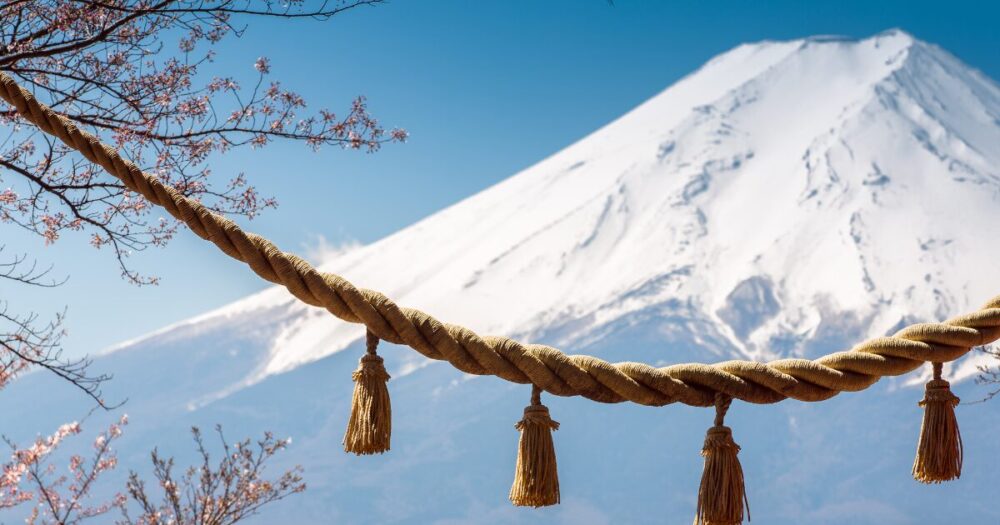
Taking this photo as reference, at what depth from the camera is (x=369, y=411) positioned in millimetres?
1453

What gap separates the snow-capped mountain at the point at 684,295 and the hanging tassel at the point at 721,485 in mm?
41616

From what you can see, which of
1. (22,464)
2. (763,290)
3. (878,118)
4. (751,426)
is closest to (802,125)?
(878,118)

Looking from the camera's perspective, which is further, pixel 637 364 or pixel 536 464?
pixel 536 464

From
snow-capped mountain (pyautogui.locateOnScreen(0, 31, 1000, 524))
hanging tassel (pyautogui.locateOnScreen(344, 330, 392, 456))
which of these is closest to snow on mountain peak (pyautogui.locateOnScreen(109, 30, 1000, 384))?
snow-capped mountain (pyautogui.locateOnScreen(0, 31, 1000, 524))

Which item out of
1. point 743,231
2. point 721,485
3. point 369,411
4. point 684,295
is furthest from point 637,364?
point 684,295

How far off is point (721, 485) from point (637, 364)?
0.21m

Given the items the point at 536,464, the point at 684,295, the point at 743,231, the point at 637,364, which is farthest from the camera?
the point at 684,295

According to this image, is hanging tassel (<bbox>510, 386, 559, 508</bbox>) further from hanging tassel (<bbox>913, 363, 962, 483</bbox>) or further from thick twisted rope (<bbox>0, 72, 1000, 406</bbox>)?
hanging tassel (<bbox>913, 363, 962, 483</bbox>)

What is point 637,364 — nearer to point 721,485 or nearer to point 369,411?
point 721,485

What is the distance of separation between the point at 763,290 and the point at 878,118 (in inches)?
405

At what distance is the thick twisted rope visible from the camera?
1.28 m

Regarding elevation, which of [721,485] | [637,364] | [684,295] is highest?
[684,295]

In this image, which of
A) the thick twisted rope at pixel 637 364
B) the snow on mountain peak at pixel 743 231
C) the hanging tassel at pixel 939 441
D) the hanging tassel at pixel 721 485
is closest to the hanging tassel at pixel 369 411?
the thick twisted rope at pixel 637 364

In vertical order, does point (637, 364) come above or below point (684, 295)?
below
